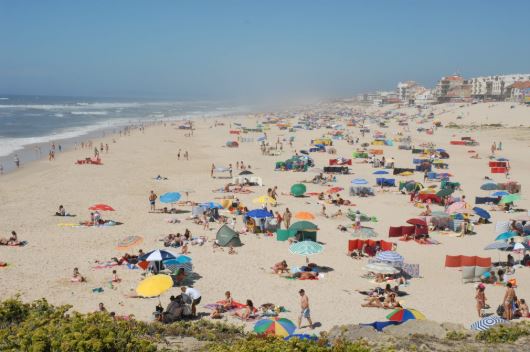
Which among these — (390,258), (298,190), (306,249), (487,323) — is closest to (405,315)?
(487,323)

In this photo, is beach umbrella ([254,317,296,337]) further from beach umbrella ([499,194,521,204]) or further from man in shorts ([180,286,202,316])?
beach umbrella ([499,194,521,204])

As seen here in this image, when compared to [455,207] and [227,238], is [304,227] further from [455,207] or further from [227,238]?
[455,207]

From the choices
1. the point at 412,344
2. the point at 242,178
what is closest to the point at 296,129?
the point at 242,178

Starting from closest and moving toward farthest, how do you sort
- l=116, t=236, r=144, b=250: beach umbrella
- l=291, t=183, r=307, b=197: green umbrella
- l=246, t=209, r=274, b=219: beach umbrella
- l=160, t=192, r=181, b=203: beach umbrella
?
1. l=116, t=236, r=144, b=250: beach umbrella
2. l=246, t=209, r=274, b=219: beach umbrella
3. l=160, t=192, r=181, b=203: beach umbrella
4. l=291, t=183, r=307, b=197: green umbrella

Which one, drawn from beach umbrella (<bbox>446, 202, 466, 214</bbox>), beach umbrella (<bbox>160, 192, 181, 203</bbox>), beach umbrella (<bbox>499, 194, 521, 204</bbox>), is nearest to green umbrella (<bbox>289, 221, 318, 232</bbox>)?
beach umbrella (<bbox>160, 192, 181, 203</bbox>)

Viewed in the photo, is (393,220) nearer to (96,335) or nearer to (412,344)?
(412,344)

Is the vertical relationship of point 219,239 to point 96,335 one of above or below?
below
